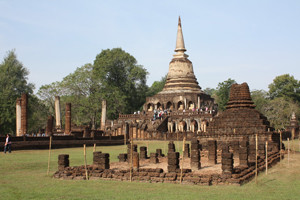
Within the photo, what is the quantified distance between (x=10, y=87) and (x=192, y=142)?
1309 inches

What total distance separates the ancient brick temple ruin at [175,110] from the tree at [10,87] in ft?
33.1

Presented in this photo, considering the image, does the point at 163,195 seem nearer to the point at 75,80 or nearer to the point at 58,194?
the point at 58,194

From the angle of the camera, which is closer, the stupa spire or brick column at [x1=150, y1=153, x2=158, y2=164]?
brick column at [x1=150, y1=153, x2=158, y2=164]

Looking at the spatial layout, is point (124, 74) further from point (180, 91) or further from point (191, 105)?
point (191, 105)

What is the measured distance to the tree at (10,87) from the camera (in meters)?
40.6

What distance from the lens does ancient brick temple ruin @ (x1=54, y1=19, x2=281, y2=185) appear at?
12448mm

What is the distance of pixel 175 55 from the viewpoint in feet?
180

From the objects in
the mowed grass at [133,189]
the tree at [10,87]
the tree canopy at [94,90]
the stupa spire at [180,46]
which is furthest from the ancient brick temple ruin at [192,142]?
the tree at [10,87]

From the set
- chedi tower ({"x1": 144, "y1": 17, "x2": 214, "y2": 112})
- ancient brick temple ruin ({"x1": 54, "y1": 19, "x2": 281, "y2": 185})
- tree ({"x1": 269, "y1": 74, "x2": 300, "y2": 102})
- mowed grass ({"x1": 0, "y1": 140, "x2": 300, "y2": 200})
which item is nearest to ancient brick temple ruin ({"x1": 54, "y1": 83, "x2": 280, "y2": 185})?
ancient brick temple ruin ({"x1": 54, "y1": 19, "x2": 281, "y2": 185})

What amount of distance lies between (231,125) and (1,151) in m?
13.7

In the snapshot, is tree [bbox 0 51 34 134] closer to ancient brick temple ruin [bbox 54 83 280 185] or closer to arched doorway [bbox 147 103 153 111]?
arched doorway [bbox 147 103 153 111]

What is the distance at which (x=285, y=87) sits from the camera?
6488 cm

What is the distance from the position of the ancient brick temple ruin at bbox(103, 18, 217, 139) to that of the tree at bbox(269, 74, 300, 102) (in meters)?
19.6

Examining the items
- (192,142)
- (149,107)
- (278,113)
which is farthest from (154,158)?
(278,113)
